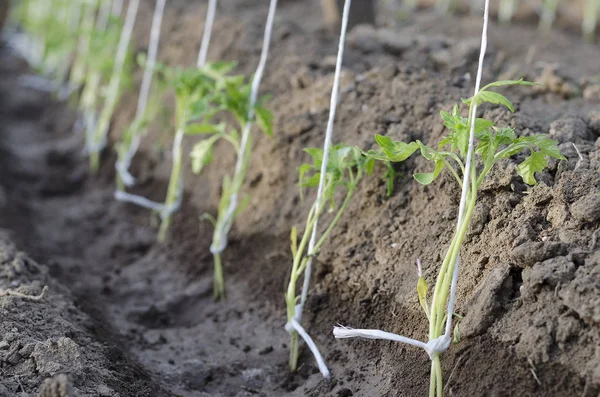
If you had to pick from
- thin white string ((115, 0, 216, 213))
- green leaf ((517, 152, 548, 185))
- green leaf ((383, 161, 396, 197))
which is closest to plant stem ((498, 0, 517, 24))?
thin white string ((115, 0, 216, 213))

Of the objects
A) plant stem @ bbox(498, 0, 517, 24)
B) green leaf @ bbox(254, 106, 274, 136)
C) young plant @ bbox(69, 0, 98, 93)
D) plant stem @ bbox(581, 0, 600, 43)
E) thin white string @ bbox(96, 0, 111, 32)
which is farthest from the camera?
thin white string @ bbox(96, 0, 111, 32)

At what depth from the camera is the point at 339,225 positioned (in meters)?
2.89

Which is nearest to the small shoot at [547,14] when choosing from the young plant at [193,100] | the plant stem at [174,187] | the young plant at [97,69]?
the young plant at [193,100]

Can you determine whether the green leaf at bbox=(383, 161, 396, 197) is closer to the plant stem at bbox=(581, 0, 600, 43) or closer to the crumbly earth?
the crumbly earth

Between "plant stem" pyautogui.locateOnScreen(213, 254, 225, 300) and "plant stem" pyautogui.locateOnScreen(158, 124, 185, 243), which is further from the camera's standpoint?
"plant stem" pyautogui.locateOnScreen(158, 124, 185, 243)

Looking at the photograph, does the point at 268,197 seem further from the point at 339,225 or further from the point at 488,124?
the point at 488,124

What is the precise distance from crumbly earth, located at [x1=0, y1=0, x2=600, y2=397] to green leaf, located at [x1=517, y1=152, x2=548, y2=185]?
0.12 meters

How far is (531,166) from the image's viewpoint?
7.08ft

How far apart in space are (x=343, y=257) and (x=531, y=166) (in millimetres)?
852

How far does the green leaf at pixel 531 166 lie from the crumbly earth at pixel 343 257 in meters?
0.12

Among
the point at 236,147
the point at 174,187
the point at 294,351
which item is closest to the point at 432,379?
the point at 294,351

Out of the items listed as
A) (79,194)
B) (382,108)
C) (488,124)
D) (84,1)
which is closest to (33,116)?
(84,1)

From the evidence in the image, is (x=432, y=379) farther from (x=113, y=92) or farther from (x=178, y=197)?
(x=113, y=92)

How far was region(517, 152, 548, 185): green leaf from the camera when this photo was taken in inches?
84.1
